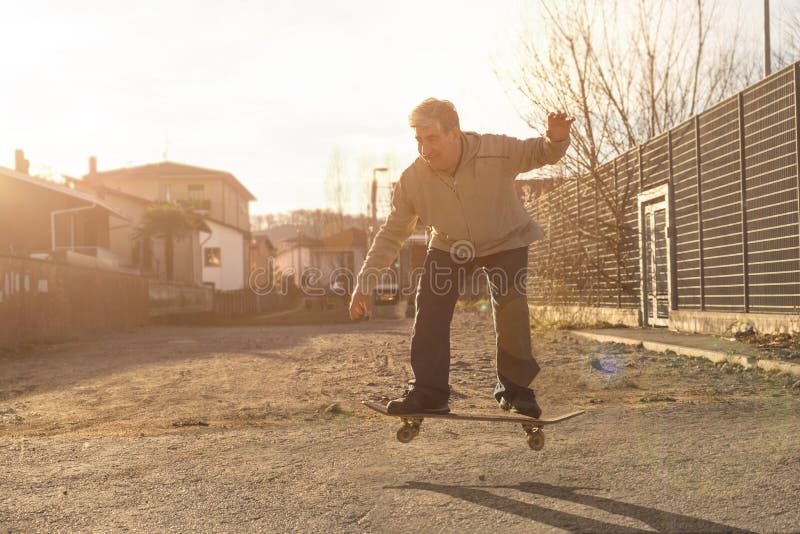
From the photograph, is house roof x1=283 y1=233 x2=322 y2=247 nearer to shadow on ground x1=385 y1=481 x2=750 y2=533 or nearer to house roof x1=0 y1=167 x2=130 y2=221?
house roof x1=0 y1=167 x2=130 y2=221

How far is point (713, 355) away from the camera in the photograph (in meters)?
9.08

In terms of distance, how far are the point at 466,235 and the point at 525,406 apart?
3.06 feet

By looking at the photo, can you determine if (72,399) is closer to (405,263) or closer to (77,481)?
(77,481)

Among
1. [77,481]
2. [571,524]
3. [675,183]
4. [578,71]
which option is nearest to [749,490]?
[571,524]

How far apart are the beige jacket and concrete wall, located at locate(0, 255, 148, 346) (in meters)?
12.2

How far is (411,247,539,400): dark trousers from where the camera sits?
14.9 ft

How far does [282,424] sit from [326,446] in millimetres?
1004

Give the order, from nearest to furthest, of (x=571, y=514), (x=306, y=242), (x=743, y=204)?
(x=571, y=514) < (x=743, y=204) < (x=306, y=242)

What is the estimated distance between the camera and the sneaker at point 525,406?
441 cm

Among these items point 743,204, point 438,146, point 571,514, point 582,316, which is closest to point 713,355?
point 743,204

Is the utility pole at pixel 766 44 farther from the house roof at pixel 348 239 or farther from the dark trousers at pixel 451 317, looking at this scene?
the house roof at pixel 348 239

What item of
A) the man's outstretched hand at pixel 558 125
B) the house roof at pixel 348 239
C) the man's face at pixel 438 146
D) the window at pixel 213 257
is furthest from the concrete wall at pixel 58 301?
the house roof at pixel 348 239

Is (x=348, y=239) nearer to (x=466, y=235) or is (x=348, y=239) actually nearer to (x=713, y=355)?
(x=713, y=355)

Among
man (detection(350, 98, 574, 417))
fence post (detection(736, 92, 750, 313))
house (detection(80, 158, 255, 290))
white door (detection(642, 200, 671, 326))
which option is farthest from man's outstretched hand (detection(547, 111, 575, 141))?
house (detection(80, 158, 255, 290))
